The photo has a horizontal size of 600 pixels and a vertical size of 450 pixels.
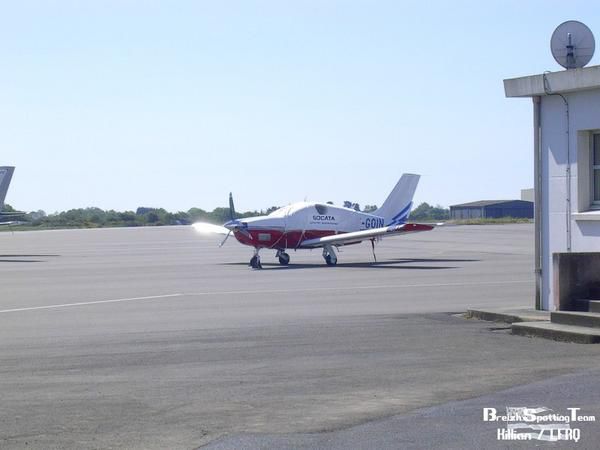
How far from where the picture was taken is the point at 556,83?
14938 millimetres

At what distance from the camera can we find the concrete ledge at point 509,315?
1413cm

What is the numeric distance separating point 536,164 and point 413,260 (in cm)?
2114

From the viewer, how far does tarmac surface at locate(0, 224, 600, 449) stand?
770 cm

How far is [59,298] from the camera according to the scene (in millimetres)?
21312

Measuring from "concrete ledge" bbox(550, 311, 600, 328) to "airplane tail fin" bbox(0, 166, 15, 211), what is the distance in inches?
1445

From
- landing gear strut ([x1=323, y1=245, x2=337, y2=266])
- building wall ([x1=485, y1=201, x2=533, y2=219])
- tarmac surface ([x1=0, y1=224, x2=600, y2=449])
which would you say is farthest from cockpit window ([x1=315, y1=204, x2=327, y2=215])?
building wall ([x1=485, y1=201, x2=533, y2=219])

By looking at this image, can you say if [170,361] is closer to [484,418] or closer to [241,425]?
[241,425]

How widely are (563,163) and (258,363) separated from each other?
21.3 ft

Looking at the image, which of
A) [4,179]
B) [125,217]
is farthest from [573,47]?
[125,217]

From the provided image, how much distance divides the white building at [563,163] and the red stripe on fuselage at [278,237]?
19501mm

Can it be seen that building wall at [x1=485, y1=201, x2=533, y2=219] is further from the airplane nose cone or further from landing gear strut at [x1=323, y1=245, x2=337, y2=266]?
the airplane nose cone

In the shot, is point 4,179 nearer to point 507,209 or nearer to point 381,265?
point 381,265

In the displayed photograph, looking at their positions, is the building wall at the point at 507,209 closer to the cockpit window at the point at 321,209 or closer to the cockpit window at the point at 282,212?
the cockpit window at the point at 321,209

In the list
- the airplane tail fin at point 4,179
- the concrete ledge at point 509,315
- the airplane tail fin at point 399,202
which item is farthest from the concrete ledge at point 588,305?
the airplane tail fin at point 4,179
